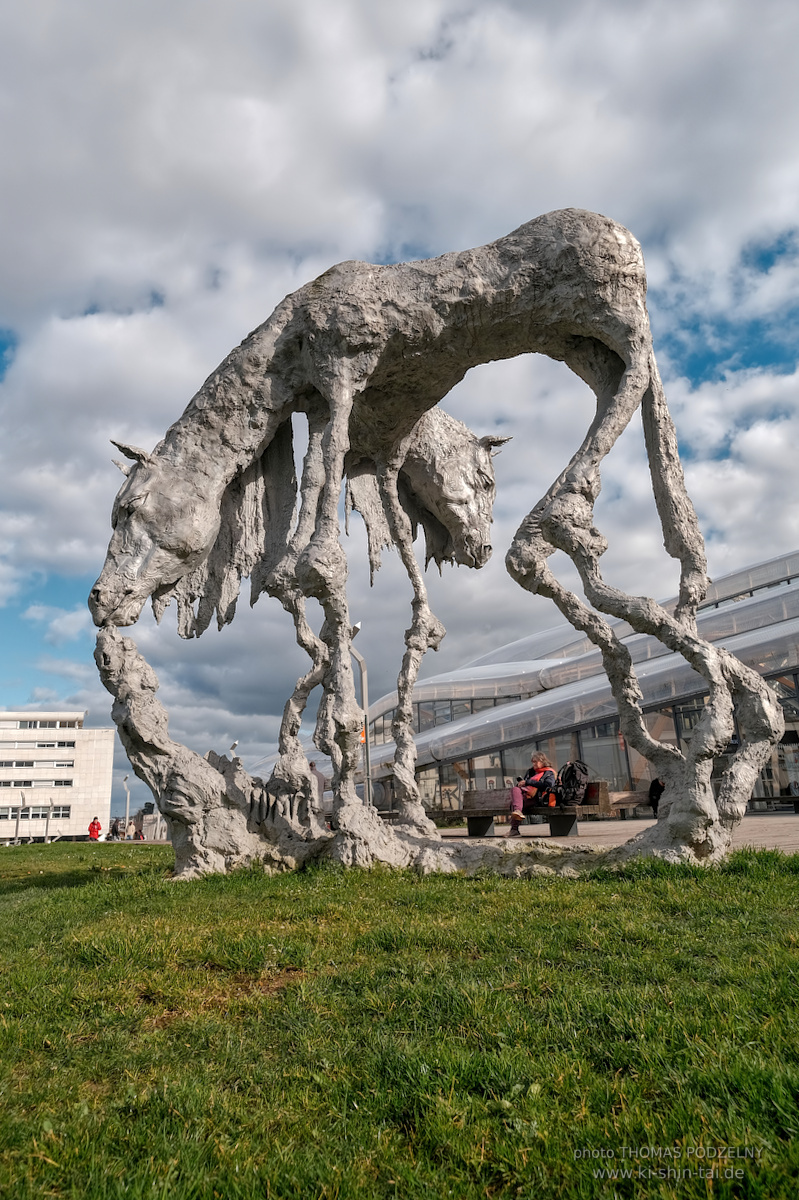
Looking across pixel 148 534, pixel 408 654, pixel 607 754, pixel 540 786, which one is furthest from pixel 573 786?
pixel 607 754

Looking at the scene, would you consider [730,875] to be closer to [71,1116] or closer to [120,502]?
[71,1116]

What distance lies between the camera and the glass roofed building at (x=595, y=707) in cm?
2169

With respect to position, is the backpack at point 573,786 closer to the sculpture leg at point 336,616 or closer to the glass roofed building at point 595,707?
the sculpture leg at point 336,616

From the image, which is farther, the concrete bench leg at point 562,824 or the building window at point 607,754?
the building window at point 607,754

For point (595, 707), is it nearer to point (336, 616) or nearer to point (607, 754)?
point (607, 754)

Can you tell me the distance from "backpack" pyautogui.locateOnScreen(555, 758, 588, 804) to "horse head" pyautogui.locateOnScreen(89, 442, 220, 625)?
281 inches

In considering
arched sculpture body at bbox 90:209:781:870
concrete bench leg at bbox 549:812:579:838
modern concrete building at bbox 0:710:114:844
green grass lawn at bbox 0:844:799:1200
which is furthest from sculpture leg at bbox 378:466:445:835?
modern concrete building at bbox 0:710:114:844

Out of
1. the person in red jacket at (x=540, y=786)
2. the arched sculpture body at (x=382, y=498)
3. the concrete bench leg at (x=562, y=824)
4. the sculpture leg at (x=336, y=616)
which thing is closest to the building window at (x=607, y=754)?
the concrete bench leg at (x=562, y=824)

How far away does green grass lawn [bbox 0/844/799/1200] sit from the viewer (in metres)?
2.10

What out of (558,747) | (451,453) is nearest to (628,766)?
(558,747)

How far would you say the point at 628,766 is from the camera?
23344 mm

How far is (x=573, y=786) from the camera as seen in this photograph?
11906mm

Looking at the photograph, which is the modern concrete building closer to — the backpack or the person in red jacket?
the person in red jacket

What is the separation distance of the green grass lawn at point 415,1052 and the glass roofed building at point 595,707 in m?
13.7
